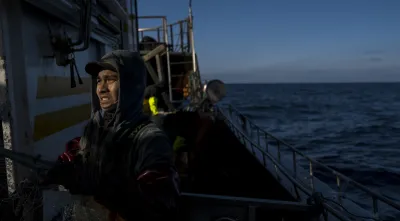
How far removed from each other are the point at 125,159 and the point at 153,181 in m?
0.32

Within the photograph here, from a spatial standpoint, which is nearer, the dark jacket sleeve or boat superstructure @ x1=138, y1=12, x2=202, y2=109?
the dark jacket sleeve

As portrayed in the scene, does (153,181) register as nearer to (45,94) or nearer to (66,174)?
(66,174)

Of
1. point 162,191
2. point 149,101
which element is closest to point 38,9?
point 162,191

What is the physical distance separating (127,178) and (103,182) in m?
0.15

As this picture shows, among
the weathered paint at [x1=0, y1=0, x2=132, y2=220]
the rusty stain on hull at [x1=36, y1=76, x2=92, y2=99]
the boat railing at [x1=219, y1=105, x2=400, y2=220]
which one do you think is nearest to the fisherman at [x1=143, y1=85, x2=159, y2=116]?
the boat railing at [x1=219, y1=105, x2=400, y2=220]

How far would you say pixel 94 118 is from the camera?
2.43 meters

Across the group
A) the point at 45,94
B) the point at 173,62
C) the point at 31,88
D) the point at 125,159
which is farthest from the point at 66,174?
the point at 173,62

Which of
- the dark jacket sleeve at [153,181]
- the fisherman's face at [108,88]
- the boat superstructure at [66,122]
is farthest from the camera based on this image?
the boat superstructure at [66,122]

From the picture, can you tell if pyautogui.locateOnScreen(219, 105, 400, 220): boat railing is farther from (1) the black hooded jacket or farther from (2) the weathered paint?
(2) the weathered paint

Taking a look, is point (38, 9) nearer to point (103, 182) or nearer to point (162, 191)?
point (103, 182)

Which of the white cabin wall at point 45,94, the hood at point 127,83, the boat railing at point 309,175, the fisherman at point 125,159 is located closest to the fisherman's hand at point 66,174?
the fisherman at point 125,159

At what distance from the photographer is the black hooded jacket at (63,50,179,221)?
77.0 inches

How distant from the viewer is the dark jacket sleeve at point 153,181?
193 cm

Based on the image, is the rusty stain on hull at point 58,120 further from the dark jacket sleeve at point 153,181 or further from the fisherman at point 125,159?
the dark jacket sleeve at point 153,181
